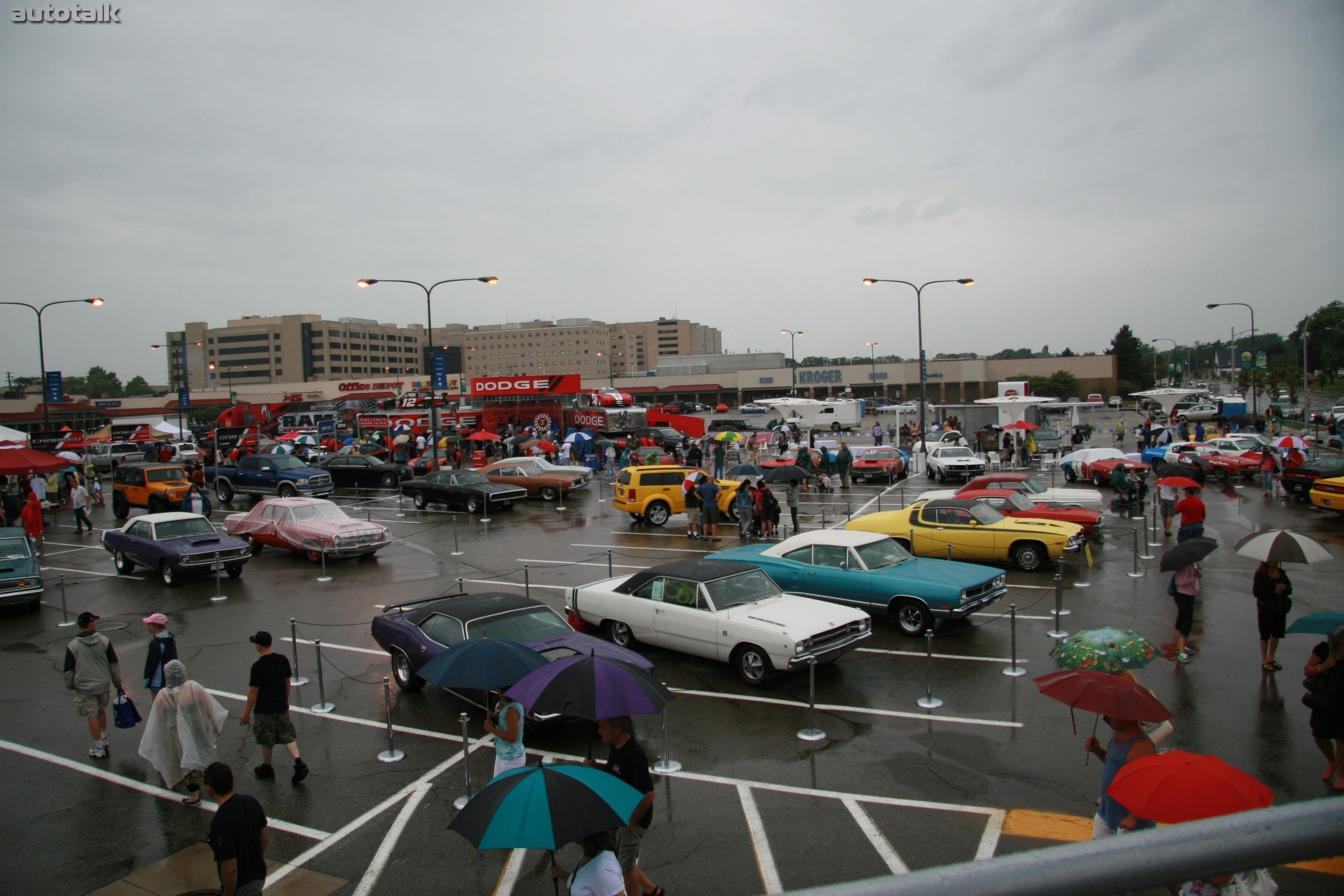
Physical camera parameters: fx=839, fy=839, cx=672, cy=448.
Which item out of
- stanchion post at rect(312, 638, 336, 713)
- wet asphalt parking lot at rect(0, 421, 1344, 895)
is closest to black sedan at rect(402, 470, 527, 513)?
wet asphalt parking lot at rect(0, 421, 1344, 895)

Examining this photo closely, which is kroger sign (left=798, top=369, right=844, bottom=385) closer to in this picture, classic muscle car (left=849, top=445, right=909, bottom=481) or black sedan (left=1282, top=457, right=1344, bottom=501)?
classic muscle car (left=849, top=445, right=909, bottom=481)

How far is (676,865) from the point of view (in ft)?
21.5

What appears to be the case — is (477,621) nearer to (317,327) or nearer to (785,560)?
(785,560)

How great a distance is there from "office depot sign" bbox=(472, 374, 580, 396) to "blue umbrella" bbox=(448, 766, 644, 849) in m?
43.5

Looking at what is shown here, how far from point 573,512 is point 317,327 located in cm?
13383

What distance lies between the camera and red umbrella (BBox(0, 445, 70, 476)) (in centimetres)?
2178

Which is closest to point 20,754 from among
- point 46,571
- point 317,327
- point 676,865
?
point 676,865

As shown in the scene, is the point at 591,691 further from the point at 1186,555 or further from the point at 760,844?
the point at 1186,555

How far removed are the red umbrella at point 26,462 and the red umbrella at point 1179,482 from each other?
27128 mm

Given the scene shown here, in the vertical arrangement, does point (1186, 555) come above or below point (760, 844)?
above

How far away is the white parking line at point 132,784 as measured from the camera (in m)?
7.33

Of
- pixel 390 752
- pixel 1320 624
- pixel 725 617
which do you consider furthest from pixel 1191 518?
pixel 390 752

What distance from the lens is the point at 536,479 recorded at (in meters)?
29.0

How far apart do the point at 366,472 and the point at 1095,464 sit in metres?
26.9
